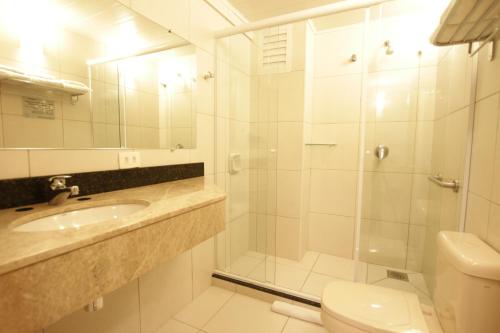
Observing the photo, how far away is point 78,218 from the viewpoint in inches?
37.0

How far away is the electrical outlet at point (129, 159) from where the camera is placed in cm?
124

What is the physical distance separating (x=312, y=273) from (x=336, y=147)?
1.18 meters

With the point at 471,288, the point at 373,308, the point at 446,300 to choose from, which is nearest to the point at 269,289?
the point at 373,308

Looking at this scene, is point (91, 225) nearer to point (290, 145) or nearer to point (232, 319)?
point (232, 319)

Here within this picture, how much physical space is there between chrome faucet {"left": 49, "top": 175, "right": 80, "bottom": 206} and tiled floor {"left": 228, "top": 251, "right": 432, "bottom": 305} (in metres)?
1.39

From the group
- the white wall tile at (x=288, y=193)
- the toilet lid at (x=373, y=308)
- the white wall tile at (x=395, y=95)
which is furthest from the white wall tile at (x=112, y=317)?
the white wall tile at (x=395, y=95)

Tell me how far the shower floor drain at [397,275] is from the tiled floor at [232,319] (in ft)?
2.51

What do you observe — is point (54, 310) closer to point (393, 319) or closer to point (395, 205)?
point (393, 319)

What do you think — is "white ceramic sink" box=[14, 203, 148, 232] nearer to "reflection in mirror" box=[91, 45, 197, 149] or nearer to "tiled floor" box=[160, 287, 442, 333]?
"reflection in mirror" box=[91, 45, 197, 149]

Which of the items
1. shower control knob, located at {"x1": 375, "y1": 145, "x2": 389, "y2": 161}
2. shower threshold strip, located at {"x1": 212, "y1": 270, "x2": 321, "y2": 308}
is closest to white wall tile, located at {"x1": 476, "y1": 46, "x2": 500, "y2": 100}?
shower control knob, located at {"x1": 375, "y1": 145, "x2": 389, "y2": 161}

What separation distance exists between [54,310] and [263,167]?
171cm

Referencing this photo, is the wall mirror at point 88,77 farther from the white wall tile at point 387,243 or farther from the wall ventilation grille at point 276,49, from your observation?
the white wall tile at point 387,243

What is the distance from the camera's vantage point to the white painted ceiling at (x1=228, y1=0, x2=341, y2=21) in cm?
190

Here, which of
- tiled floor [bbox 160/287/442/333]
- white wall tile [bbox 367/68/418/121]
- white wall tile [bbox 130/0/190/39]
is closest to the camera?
white wall tile [bbox 130/0/190/39]
